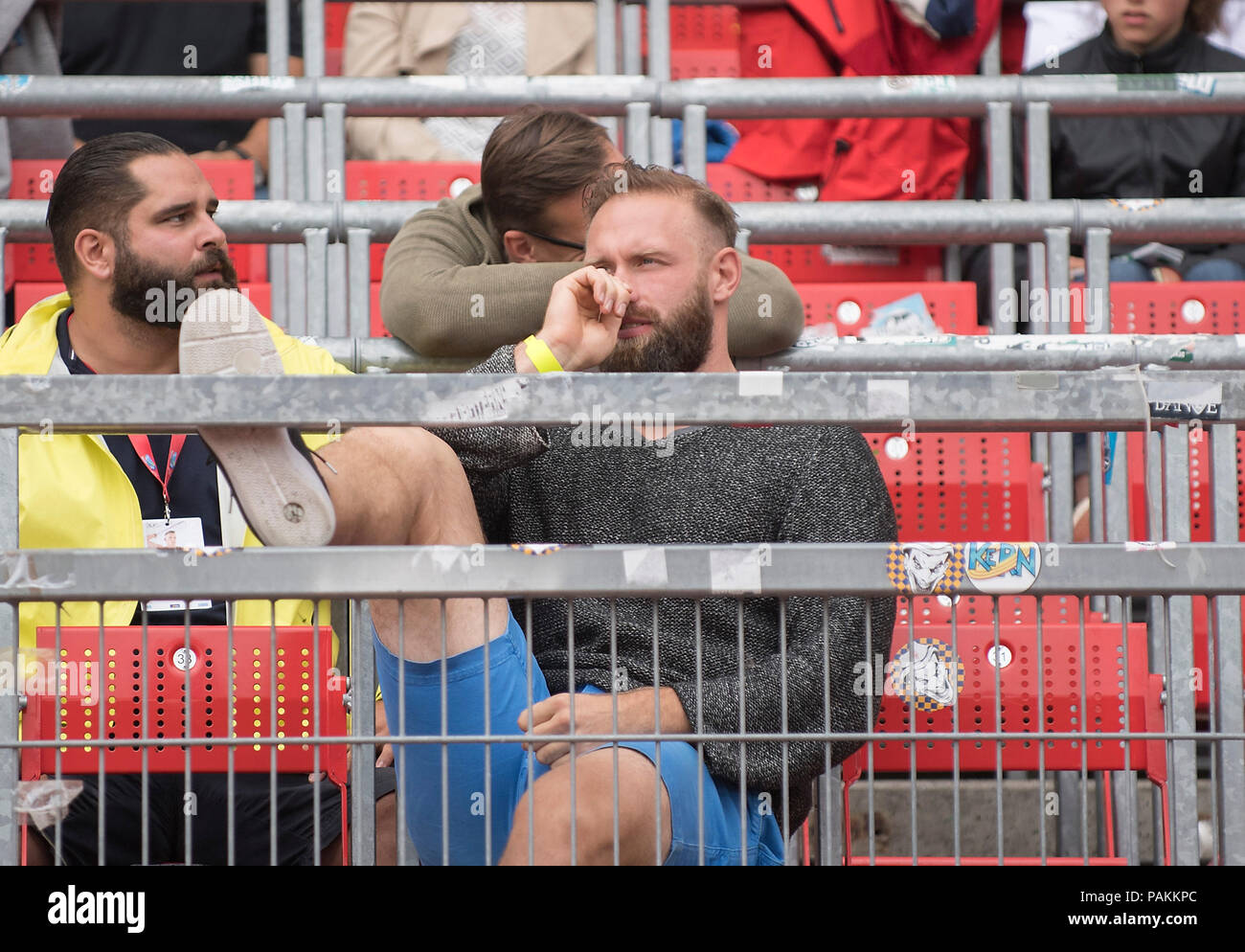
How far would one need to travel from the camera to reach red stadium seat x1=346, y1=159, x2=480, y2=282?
3.80 metres

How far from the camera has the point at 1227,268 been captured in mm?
4242

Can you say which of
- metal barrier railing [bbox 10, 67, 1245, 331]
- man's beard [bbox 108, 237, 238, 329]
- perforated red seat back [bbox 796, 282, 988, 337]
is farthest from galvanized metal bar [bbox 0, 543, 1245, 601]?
metal barrier railing [bbox 10, 67, 1245, 331]

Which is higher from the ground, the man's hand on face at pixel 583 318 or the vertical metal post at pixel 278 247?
the vertical metal post at pixel 278 247

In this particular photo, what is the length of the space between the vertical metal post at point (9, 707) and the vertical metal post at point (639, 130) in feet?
6.51

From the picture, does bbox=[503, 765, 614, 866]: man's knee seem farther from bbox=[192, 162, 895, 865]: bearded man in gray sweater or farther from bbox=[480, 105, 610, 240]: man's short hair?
bbox=[480, 105, 610, 240]: man's short hair

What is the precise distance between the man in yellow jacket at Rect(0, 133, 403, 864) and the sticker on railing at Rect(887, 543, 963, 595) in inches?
34.5

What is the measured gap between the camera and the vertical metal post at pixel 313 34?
12.5 ft

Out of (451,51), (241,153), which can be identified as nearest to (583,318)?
(451,51)

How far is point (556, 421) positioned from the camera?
5.57 ft

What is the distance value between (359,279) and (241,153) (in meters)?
1.65

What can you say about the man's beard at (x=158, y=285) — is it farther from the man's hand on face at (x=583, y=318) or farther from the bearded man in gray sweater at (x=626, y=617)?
the man's hand on face at (x=583, y=318)

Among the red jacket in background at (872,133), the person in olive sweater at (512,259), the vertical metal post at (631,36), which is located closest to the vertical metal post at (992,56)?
the red jacket in background at (872,133)

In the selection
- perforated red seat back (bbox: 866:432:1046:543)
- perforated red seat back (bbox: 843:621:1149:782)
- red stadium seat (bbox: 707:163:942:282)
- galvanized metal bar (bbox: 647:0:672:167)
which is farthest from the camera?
red stadium seat (bbox: 707:163:942:282)

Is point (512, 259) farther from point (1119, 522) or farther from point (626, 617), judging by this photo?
point (1119, 522)
